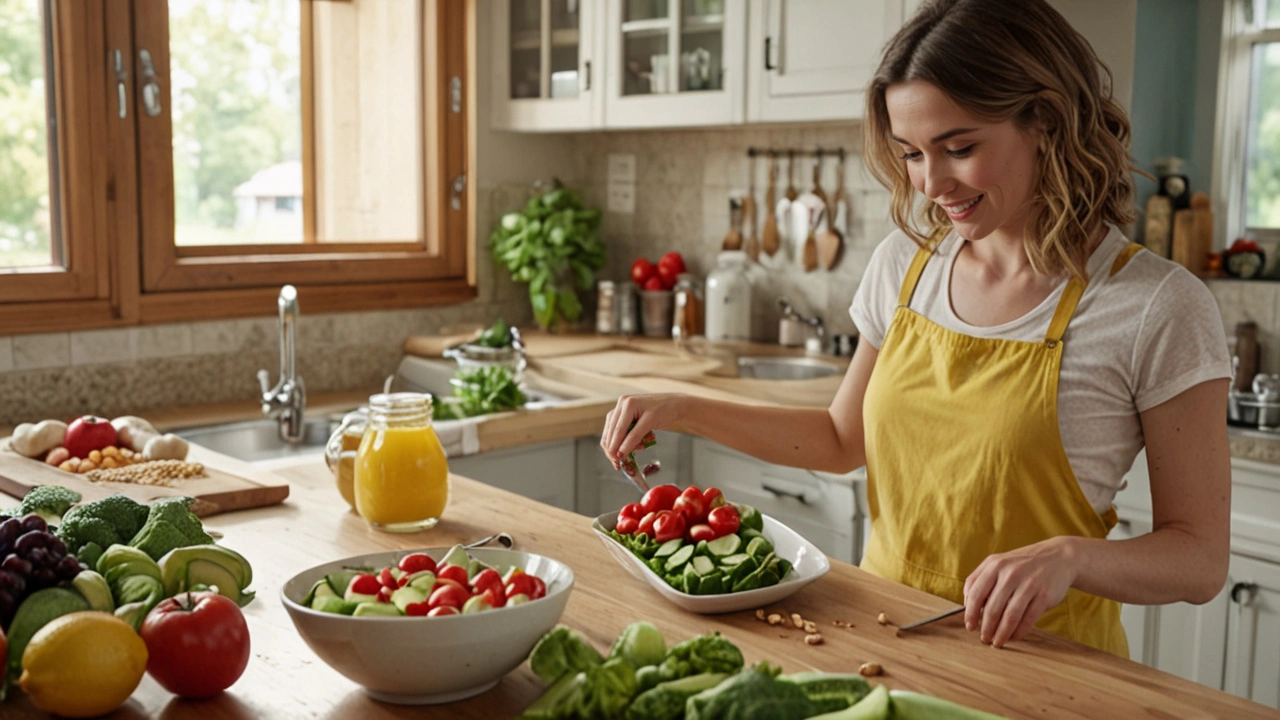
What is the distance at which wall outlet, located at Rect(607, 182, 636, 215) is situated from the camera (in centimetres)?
388

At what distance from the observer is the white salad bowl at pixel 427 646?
40.4 inches

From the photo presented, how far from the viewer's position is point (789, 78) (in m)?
2.95

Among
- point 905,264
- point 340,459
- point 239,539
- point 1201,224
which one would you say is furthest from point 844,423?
point 1201,224

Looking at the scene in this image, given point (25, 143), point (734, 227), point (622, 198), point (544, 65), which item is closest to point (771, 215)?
point (734, 227)

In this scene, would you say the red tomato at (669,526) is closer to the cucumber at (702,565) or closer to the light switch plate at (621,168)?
the cucumber at (702,565)

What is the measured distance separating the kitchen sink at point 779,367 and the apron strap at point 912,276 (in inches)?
58.4

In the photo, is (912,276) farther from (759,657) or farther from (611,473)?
(611,473)

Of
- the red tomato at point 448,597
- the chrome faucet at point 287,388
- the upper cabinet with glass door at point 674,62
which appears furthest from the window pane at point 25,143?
the red tomato at point 448,597

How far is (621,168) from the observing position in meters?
3.89

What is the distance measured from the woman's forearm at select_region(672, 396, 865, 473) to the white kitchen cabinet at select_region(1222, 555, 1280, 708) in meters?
1.00

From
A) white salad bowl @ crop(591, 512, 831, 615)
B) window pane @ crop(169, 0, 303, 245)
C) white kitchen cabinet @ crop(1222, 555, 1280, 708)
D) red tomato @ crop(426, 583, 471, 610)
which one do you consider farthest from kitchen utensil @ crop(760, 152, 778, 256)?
red tomato @ crop(426, 583, 471, 610)

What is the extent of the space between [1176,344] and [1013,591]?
1.30 ft

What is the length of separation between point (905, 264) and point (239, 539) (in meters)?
0.99

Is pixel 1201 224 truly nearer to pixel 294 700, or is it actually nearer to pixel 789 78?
pixel 789 78
